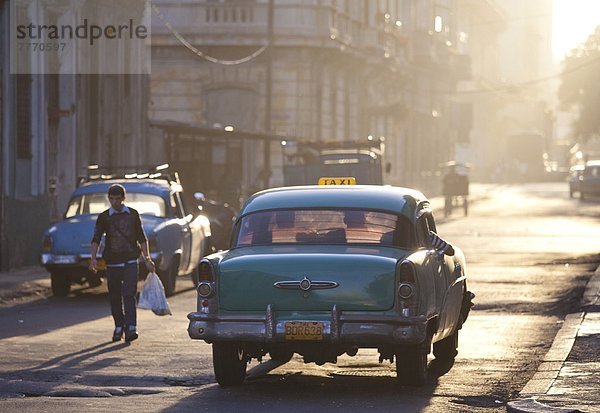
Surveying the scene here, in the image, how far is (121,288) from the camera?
16797 mm

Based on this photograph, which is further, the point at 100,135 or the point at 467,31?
the point at 467,31

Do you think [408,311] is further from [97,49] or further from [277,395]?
[97,49]

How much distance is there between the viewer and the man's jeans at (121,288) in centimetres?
1655

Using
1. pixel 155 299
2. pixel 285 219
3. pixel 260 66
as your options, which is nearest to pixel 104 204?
pixel 155 299

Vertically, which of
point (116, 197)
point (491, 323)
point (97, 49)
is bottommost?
point (491, 323)

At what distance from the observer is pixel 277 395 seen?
1207 centimetres

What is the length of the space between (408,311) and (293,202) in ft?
5.37

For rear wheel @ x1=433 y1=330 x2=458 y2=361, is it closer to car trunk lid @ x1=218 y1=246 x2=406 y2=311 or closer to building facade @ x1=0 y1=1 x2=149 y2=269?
car trunk lid @ x1=218 y1=246 x2=406 y2=311

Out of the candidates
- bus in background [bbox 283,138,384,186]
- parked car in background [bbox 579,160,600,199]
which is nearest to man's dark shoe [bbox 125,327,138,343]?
bus in background [bbox 283,138,384,186]

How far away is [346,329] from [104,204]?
11.9 metres

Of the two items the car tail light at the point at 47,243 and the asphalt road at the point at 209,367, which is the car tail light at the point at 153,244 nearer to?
the asphalt road at the point at 209,367

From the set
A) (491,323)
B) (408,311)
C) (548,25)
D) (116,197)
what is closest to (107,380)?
(408,311)

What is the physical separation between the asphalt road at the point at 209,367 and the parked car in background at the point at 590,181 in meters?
→ 49.0

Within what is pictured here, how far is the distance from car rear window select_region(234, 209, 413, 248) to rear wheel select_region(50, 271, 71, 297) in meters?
9.76
